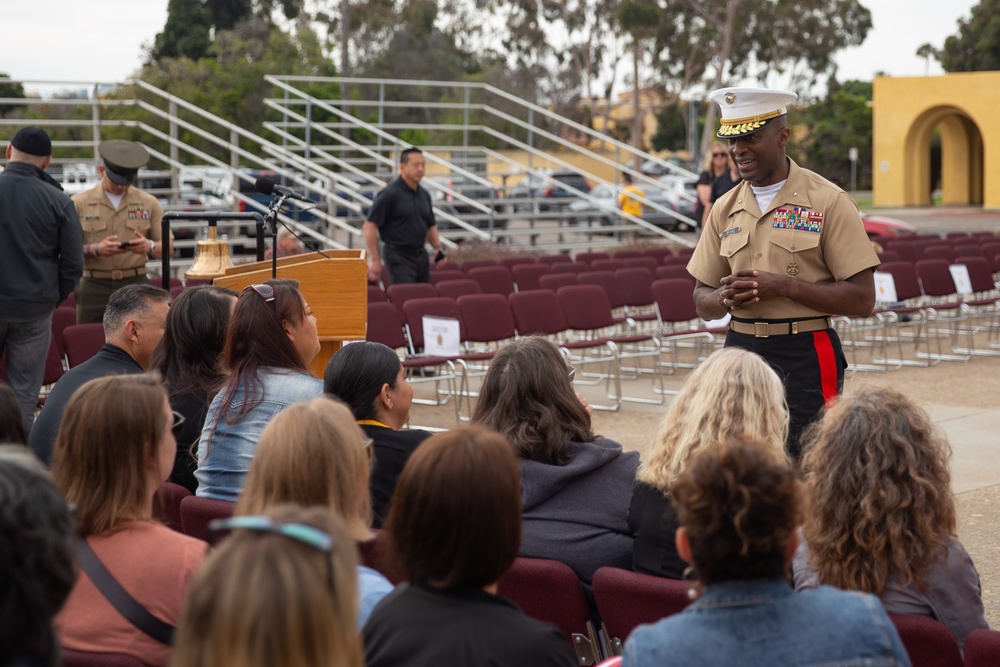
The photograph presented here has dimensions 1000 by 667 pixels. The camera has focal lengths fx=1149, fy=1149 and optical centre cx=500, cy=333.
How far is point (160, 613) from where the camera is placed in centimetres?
236

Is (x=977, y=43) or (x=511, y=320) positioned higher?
(x=977, y=43)

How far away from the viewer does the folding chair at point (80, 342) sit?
22.0ft

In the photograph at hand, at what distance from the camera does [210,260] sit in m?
5.72

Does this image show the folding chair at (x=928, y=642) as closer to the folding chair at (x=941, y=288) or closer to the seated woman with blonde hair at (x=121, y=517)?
the seated woman with blonde hair at (x=121, y=517)

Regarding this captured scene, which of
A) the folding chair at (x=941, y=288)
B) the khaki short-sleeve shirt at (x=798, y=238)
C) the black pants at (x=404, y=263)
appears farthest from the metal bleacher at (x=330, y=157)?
the folding chair at (x=941, y=288)

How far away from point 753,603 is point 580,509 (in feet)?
4.66

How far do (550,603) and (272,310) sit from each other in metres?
1.67

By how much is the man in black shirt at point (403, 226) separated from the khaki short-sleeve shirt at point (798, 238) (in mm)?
5092

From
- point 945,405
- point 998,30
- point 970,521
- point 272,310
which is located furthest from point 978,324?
point 998,30

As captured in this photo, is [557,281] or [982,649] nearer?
[982,649]

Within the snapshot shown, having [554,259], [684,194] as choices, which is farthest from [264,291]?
[684,194]

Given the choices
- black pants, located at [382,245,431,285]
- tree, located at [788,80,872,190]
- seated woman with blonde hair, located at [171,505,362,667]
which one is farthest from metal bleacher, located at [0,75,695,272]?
tree, located at [788,80,872,190]

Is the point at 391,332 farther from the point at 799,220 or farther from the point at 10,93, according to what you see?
the point at 10,93

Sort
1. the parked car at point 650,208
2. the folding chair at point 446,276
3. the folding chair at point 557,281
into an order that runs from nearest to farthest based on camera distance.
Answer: the folding chair at point 557,281 < the folding chair at point 446,276 < the parked car at point 650,208
